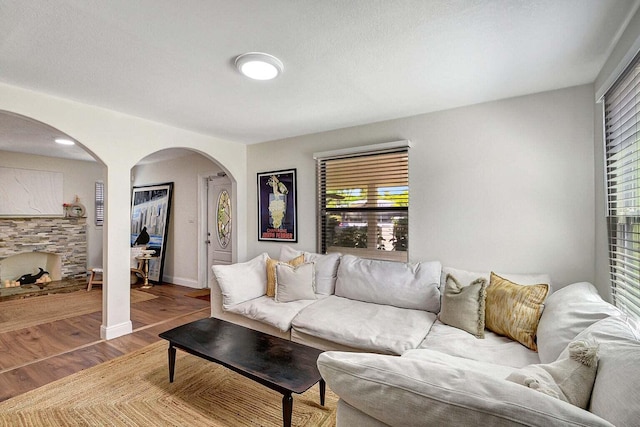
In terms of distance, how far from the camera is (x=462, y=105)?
2898 millimetres

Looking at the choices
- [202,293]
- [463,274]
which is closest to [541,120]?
[463,274]

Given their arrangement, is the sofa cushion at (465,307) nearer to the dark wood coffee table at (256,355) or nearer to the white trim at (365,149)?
the dark wood coffee table at (256,355)

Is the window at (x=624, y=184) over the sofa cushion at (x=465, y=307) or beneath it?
over

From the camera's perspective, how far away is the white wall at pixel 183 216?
5.42 meters

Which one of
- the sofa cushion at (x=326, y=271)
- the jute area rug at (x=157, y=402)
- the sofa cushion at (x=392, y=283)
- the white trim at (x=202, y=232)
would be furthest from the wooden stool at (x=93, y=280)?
the sofa cushion at (x=392, y=283)

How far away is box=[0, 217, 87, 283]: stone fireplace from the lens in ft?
17.0

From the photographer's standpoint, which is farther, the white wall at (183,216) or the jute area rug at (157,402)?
the white wall at (183,216)

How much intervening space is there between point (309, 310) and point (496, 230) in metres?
1.90

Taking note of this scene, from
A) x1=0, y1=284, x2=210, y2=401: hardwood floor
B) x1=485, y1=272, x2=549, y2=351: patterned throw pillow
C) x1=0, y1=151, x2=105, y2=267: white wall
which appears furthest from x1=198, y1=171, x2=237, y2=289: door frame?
x1=485, y1=272, x2=549, y2=351: patterned throw pillow

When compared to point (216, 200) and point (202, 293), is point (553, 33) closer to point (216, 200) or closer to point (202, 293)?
point (216, 200)

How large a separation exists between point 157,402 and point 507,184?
3326 mm

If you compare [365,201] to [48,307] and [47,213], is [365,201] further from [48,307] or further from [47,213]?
[47,213]

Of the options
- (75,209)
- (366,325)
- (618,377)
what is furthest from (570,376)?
(75,209)

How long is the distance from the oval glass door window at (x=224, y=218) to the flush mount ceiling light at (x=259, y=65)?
328cm
